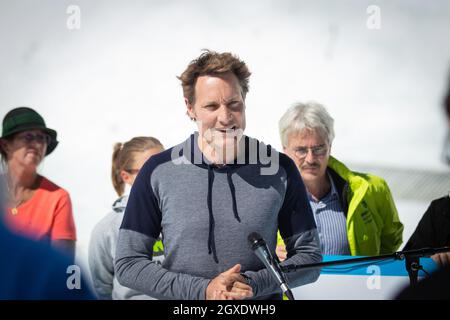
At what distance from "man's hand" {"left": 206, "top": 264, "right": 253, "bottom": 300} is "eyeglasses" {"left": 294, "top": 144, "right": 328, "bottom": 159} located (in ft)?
3.74

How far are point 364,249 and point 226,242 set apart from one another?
1.13 metres

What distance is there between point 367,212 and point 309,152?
407mm

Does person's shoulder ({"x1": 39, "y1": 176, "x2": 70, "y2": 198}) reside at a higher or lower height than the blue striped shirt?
higher

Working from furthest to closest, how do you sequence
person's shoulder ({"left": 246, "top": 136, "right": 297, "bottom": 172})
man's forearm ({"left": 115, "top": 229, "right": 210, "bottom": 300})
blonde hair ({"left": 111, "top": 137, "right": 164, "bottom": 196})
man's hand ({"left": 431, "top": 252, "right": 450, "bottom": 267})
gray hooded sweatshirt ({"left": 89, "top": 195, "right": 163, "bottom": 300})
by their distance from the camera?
1. blonde hair ({"left": 111, "top": 137, "right": 164, "bottom": 196})
2. gray hooded sweatshirt ({"left": 89, "top": 195, "right": 163, "bottom": 300})
3. man's hand ({"left": 431, "top": 252, "right": 450, "bottom": 267})
4. person's shoulder ({"left": 246, "top": 136, "right": 297, "bottom": 172})
5. man's forearm ({"left": 115, "top": 229, "right": 210, "bottom": 300})

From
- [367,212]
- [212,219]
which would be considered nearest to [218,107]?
[212,219]

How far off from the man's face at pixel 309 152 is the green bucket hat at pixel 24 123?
3.82 ft

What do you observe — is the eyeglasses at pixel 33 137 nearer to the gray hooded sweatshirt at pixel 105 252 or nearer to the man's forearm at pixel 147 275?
the gray hooded sweatshirt at pixel 105 252

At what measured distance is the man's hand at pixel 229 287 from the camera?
194cm

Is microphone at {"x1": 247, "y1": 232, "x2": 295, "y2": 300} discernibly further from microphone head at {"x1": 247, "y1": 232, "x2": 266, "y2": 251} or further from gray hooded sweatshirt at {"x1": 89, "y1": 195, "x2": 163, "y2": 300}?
gray hooded sweatshirt at {"x1": 89, "y1": 195, "x2": 163, "y2": 300}

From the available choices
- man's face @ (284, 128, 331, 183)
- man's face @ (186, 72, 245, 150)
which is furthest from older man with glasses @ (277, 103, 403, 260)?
man's face @ (186, 72, 245, 150)

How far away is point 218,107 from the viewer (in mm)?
2266

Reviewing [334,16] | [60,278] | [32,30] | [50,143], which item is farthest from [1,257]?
[334,16]

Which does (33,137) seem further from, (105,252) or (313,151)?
(313,151)

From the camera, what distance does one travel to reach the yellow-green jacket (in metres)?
3.01
